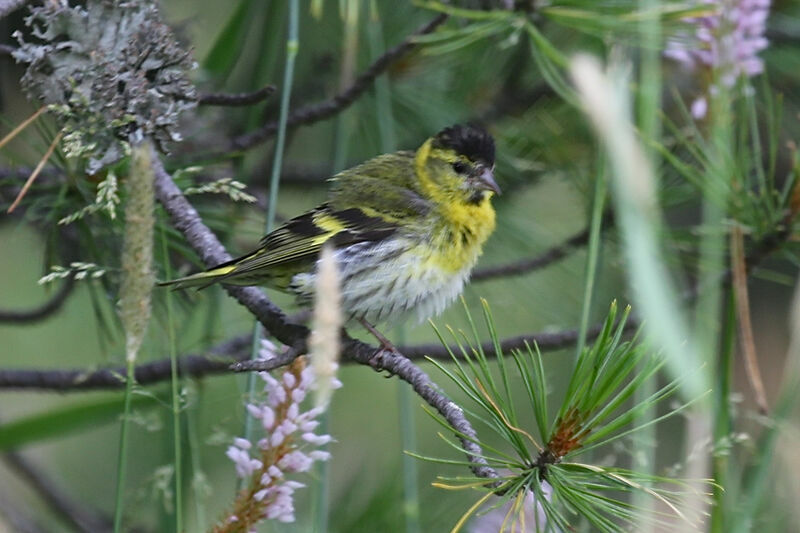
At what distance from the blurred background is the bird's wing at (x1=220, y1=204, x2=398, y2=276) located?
3.6 inches

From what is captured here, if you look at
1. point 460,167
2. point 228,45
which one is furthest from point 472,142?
point 228,45

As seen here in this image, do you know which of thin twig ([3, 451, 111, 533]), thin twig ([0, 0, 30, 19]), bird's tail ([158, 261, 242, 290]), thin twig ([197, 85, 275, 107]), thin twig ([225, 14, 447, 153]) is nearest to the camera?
thin twig ([0, 0, 30, 19])

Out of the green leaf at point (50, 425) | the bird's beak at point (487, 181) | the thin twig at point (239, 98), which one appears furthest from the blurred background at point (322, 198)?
the bird's beak at point (487, 181)

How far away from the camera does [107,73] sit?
1281 millimetres

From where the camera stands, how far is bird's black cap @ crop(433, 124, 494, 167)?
2.04 m

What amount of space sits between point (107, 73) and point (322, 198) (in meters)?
1.42

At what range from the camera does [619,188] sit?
36.0 inches

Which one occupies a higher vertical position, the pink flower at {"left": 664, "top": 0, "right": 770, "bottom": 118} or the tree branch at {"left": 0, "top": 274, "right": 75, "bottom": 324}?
the pink flower at {"left": 664, "top": 0, "right": 770, "bottom": 118}

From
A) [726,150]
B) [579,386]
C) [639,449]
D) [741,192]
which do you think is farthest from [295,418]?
[741,192]

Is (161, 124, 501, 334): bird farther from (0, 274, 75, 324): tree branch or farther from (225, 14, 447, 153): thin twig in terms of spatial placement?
(0, 274, 75, 324): tree branch

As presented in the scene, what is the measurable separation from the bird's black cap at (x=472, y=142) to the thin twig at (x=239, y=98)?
2.20 feet

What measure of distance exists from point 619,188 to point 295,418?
39 cm

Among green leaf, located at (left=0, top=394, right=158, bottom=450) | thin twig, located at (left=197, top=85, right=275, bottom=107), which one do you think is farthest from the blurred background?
thin twig, located at (left=197, top=85, right=275, bottom=107)

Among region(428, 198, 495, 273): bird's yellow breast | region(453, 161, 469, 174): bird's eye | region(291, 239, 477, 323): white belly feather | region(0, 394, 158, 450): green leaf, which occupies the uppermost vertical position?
region(453, 161, 469, 174): bird's eye
